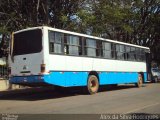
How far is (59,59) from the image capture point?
56.7 feet

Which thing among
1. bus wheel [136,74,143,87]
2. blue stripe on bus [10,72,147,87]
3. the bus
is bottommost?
bus wheel [136,74,143,87]

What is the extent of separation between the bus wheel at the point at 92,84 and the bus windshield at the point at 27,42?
4062mm

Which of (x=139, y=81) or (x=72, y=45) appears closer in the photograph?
(x=72, y=45)

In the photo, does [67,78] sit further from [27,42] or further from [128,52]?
[128,52]

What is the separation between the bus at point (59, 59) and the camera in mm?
16734

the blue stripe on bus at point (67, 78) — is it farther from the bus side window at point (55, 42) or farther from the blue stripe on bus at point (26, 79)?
the bus side window at point (55, 42)

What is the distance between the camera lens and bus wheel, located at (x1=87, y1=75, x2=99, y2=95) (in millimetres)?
19688

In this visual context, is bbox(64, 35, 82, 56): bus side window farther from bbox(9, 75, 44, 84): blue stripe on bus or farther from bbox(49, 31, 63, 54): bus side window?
bbox(9, 75, 44, 84): blue stripe on bus

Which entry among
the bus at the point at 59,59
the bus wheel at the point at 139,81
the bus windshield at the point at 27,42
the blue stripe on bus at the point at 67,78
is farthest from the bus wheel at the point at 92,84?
the bus wheel at the point at 139,81

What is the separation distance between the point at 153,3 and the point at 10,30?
19.9m

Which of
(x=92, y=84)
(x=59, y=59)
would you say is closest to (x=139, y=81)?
(x=92, y=84)

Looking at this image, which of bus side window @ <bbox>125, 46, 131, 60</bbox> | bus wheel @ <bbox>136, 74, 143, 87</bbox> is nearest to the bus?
bus side window @ <bbox>125, 46, 131, 60</bbox>

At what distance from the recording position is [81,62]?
19.1 m

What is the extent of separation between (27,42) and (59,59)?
1764 millimetres
